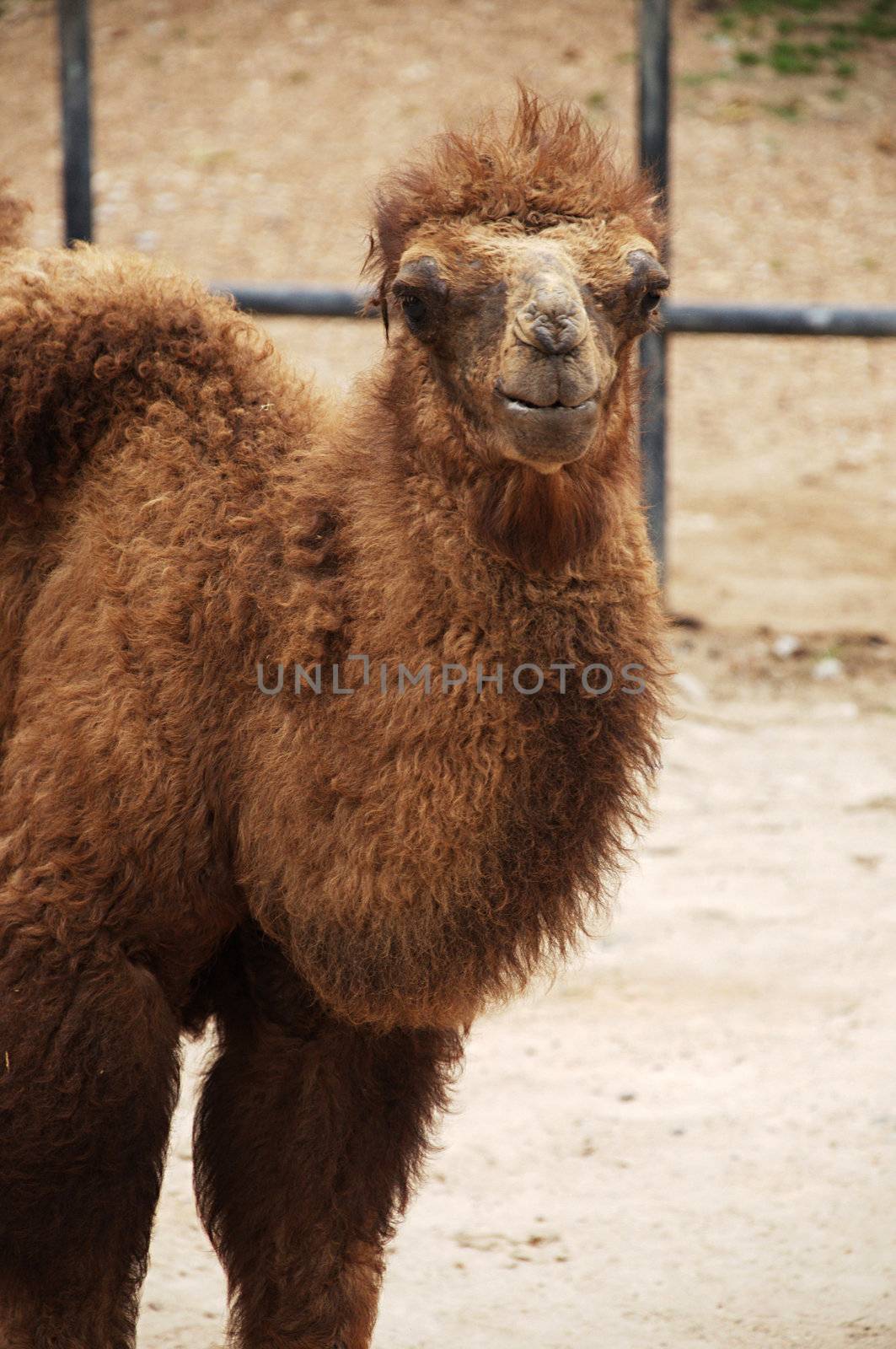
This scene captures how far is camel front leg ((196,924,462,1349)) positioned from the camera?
322 cm

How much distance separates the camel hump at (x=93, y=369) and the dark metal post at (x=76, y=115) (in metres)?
4.33

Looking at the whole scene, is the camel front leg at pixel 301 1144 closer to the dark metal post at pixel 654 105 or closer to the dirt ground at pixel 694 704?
the dirt ground at pixel 694 704

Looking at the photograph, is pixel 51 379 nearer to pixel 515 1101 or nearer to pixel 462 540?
pixel 462 540

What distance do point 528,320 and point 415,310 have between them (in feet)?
0.87

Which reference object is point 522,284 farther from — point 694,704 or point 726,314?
point 726,314

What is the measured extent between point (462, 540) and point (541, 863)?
21.7 inches

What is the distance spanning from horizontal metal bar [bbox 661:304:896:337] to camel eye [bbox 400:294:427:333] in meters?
5.16

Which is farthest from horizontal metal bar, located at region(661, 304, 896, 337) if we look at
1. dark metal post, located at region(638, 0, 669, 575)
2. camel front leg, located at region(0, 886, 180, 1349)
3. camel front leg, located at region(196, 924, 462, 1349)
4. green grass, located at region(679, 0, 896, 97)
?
green grass, located at region(679, 0, 896, 97)

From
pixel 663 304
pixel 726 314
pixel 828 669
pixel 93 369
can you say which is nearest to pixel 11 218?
pixel 93 369

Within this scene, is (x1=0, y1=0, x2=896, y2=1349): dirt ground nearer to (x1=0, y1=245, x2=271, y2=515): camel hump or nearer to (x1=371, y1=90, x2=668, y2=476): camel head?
(x1=0, y1=245, x2=271, y2=515): camel hump

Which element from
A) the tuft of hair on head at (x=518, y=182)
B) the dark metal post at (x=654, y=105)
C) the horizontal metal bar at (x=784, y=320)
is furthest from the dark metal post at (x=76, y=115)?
the tuft of hair on head at (x=518, y=182)

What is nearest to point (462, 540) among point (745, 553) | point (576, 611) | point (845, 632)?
point (576, 611)

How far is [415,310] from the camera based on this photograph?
278cm

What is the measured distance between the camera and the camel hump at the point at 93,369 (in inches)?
125
